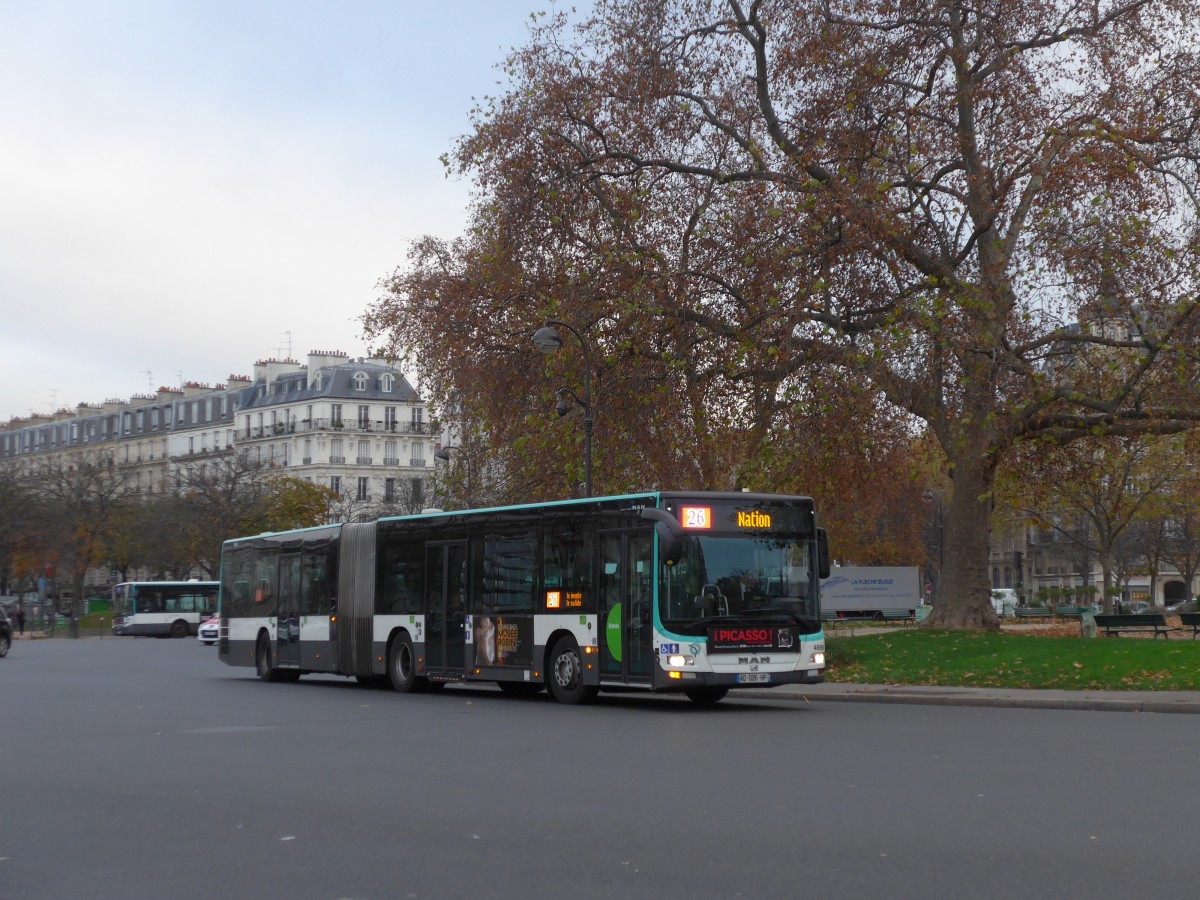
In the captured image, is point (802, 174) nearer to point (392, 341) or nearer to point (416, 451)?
point (392, 341)

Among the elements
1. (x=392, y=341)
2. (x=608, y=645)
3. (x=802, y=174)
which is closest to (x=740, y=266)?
(x=802, y=174)

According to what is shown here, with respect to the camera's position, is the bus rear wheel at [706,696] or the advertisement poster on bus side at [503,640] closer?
the bus rear wheel at [706,696]

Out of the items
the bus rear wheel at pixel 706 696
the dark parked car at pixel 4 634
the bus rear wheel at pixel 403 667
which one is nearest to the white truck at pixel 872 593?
the dark parked car at pixel 4 634

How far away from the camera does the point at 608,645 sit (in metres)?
22.0

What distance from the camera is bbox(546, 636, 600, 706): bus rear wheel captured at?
22.7 meters

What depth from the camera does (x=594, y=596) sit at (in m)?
22.3

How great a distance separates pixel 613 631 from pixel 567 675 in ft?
5.09

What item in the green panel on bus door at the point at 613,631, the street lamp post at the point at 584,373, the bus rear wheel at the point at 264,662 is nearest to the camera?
the green panel on bus door at the point at 613,631

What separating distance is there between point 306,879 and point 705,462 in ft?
82.1

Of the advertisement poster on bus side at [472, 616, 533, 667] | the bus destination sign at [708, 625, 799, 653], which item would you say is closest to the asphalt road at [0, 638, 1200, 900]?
the bus destination sign at [708, 625, 799, 653]

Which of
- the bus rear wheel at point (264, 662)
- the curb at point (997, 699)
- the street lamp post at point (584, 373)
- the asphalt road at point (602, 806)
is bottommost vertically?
the asphalt road at point (602, 806)

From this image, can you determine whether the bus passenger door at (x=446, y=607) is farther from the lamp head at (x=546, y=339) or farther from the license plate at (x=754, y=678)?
the license plate at (x=754, y=678)

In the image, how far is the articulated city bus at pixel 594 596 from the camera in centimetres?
2108

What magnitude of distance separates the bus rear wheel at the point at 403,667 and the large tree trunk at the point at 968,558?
43.4 feet
